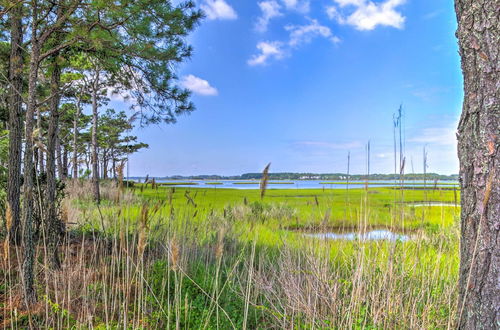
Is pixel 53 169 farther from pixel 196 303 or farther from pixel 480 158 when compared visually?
pixel 480 158

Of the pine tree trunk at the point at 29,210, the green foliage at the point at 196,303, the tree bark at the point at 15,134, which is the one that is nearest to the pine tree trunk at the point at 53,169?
the tree bark at the point at 15,134

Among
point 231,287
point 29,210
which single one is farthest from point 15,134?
point 231,287

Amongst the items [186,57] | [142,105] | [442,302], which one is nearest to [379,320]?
[442,302]

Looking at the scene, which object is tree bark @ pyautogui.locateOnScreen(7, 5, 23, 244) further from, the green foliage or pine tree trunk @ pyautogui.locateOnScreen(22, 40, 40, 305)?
the green foliage

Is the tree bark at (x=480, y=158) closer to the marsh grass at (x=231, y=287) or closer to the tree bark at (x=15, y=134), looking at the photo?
the marsh grass at (x=231, y=287)

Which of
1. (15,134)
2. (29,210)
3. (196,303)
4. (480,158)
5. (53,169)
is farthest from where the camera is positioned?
(15,134)

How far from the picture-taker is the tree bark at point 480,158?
153 cm

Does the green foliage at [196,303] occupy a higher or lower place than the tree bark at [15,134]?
lower

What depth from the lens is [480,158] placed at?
1.59m

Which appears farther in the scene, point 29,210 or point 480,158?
point 29,210

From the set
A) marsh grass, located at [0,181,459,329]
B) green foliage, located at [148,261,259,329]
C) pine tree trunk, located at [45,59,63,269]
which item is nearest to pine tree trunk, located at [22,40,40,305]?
marsh grass, located at [0,181,459,329]

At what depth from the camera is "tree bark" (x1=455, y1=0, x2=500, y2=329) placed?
153cm

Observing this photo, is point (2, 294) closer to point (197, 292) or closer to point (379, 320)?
point (197, 292)

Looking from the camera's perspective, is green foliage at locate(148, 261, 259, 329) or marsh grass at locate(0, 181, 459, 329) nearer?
marsh grass at locate(0, 181, 459, 329)
